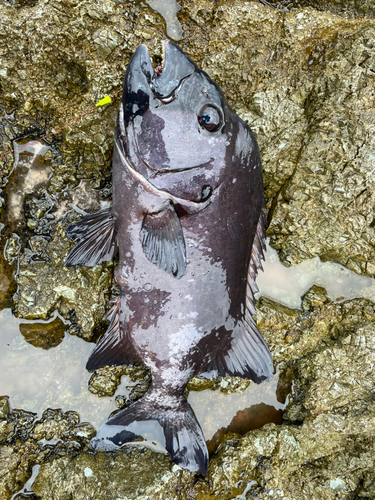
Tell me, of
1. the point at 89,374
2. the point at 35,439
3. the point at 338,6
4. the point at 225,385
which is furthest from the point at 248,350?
the point at 338,6

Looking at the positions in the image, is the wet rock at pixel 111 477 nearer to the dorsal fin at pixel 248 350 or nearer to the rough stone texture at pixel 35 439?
the rough stone texture at pixel 35 439

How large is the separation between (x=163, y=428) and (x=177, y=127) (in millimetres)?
2592

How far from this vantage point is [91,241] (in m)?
3.10

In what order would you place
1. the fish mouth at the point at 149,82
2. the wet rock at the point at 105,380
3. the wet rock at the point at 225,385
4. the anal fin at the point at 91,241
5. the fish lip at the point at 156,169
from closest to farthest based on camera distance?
the fish mouth at the point at 149,82
the fish lip at the point at 156,169
the anal fin at the point at 91,241
the wet rock at the point at 105,380
the wet rock at the point at 225,385

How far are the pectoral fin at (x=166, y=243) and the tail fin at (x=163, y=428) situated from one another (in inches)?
53.0

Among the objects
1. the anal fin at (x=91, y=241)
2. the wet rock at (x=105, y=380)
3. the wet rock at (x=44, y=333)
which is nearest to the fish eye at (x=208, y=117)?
the anal fin at (x=91, y=241)

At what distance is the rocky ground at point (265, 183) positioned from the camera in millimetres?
3131

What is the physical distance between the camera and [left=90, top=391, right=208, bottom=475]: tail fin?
3.10 m

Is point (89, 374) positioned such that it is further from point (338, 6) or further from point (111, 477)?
point (338, 6)

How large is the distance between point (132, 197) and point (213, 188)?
2.11 feet

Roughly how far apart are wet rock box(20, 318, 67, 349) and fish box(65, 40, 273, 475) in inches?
21.8

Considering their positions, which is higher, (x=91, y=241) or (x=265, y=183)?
(x=265, y=183)

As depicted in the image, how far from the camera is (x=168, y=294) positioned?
287 centimetres

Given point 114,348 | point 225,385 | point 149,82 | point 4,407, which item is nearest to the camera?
point 149,82
